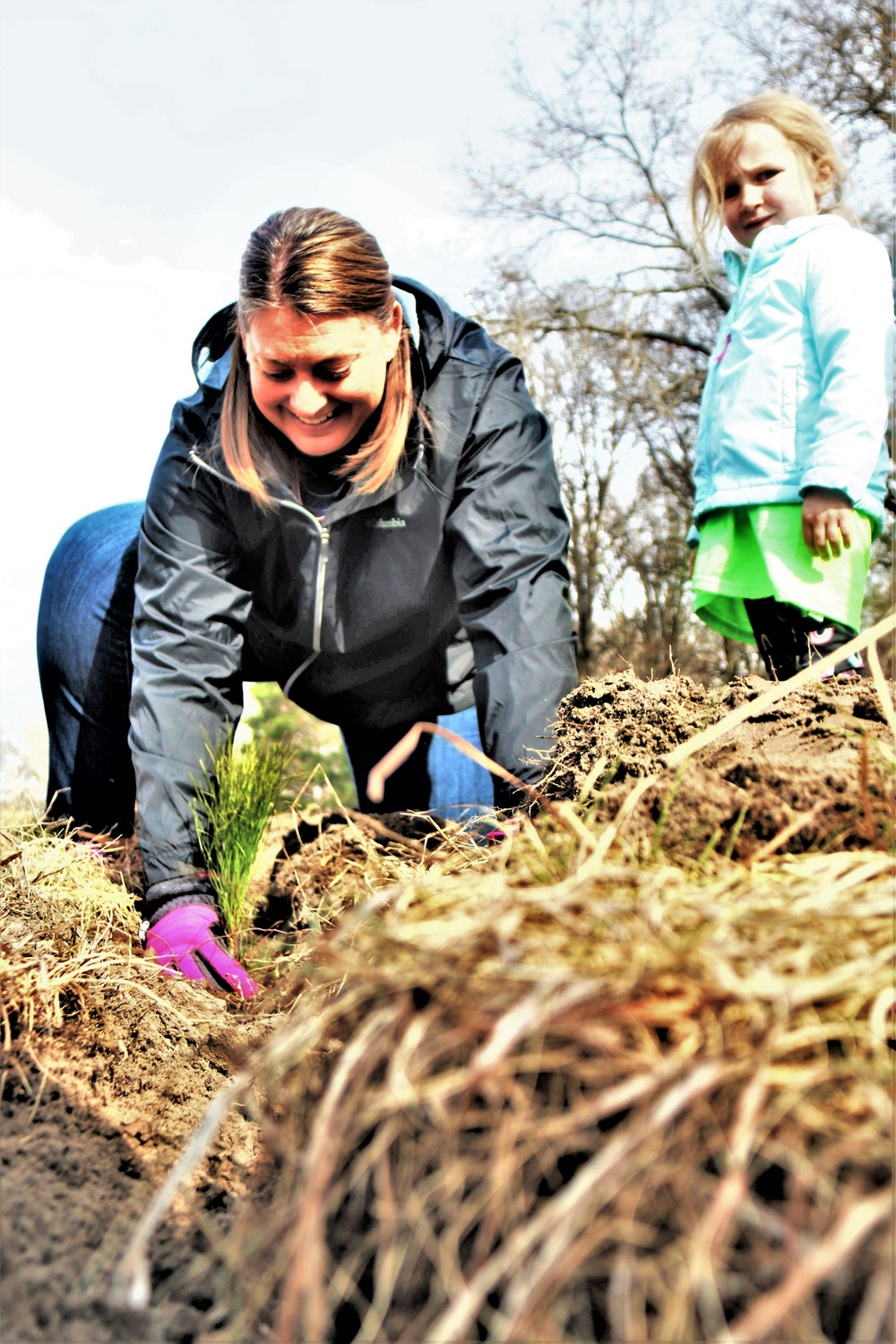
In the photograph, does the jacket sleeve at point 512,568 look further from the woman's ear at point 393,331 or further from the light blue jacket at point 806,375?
the light blue jacket at point 806,375

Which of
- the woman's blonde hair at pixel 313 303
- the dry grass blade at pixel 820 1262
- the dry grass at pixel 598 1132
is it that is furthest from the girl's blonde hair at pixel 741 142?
the dry grass blade at pixel 820 1262

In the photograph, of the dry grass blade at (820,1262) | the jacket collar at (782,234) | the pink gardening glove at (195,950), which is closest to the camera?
the dry grass blade at (820,1262)

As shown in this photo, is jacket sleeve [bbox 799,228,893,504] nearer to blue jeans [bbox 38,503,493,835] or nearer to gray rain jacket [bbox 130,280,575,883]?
gray rain jacket [bbox 130,280,575,883]

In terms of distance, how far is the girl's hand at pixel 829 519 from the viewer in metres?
2.46

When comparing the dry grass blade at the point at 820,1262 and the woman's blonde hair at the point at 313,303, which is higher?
the woman's blonde hair at the point at 313,303

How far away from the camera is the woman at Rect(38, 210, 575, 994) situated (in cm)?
227

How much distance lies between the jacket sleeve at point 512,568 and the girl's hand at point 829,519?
0.62 meters

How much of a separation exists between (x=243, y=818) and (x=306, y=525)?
80 centimetres

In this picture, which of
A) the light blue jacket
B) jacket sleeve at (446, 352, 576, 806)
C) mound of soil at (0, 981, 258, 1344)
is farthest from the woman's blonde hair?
mound of soil at (0, 981, 258, 1344)

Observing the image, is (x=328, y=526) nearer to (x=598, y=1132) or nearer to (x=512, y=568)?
(x=512, y=568)

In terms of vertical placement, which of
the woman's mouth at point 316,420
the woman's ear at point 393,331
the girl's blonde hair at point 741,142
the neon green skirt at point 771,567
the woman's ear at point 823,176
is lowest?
the neon green skirt at point 771,567

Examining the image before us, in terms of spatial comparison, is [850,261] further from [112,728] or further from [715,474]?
[112,728]

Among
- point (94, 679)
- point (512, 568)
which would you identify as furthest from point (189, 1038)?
point (94, 679)

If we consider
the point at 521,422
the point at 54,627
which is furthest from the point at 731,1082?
the point at 54,627
